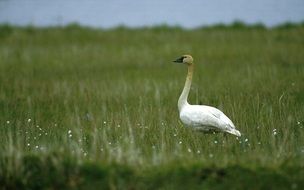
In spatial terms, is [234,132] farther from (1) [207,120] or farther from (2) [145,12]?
(2) [145,12]

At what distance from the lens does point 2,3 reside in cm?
3962

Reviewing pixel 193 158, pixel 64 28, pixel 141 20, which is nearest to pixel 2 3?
pixel 141 20

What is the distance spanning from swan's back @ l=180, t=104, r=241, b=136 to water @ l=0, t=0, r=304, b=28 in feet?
63.1

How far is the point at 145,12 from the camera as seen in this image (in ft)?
126

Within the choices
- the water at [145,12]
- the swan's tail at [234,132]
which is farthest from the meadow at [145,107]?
the water at [145,12]

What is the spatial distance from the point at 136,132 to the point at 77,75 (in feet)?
25.8

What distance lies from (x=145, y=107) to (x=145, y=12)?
25.4 metres

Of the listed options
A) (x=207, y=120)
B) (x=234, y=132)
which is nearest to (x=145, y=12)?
(x=207, y=120)

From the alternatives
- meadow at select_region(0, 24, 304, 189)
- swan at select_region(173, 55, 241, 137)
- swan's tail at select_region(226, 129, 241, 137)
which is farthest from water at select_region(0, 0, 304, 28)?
swan's tail at select_region(226, 129, 241, 137)

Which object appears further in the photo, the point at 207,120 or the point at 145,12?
the point at 145,12

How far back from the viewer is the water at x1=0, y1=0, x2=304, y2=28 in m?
32.7

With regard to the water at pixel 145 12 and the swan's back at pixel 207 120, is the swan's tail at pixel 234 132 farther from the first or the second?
the water at pixel 145 12

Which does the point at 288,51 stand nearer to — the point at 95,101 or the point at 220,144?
the point at 95,101

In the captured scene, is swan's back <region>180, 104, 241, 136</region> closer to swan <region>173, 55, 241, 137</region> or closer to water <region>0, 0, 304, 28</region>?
swan <region>173, 55, 241, 137</region>
